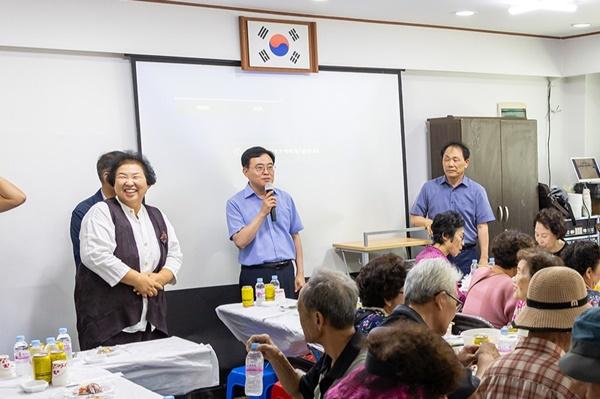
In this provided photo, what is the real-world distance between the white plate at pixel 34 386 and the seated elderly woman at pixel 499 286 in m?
2.14

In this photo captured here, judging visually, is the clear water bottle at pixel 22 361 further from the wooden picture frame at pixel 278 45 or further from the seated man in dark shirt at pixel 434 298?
the wooden picture frame at pixel 278 45

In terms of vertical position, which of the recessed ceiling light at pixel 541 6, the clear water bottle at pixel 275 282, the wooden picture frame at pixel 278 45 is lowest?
the clear water bottle at pixel 275 282

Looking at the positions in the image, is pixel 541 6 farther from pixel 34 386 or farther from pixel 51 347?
pixel 34 386

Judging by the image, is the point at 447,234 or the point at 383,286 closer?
the point at 383,286

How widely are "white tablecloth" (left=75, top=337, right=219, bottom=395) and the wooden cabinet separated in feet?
12.5

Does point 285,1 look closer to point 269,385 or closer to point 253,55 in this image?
point 253,55

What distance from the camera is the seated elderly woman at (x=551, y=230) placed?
480cm

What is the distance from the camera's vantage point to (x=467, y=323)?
3438 mm

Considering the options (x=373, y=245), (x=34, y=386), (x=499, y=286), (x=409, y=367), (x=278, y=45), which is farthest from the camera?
(x=373, y=245)

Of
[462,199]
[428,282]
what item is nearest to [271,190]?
[462,199]

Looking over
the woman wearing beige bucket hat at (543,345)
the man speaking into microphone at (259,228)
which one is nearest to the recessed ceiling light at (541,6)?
the man speaking into microphone at (259,228)

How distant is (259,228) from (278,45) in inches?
62.3

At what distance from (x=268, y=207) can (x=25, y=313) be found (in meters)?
1.78

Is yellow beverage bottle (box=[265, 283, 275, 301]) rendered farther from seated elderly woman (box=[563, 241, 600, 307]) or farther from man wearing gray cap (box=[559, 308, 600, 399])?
man wearing gray cap (box=[559, 308, 600, 399])
